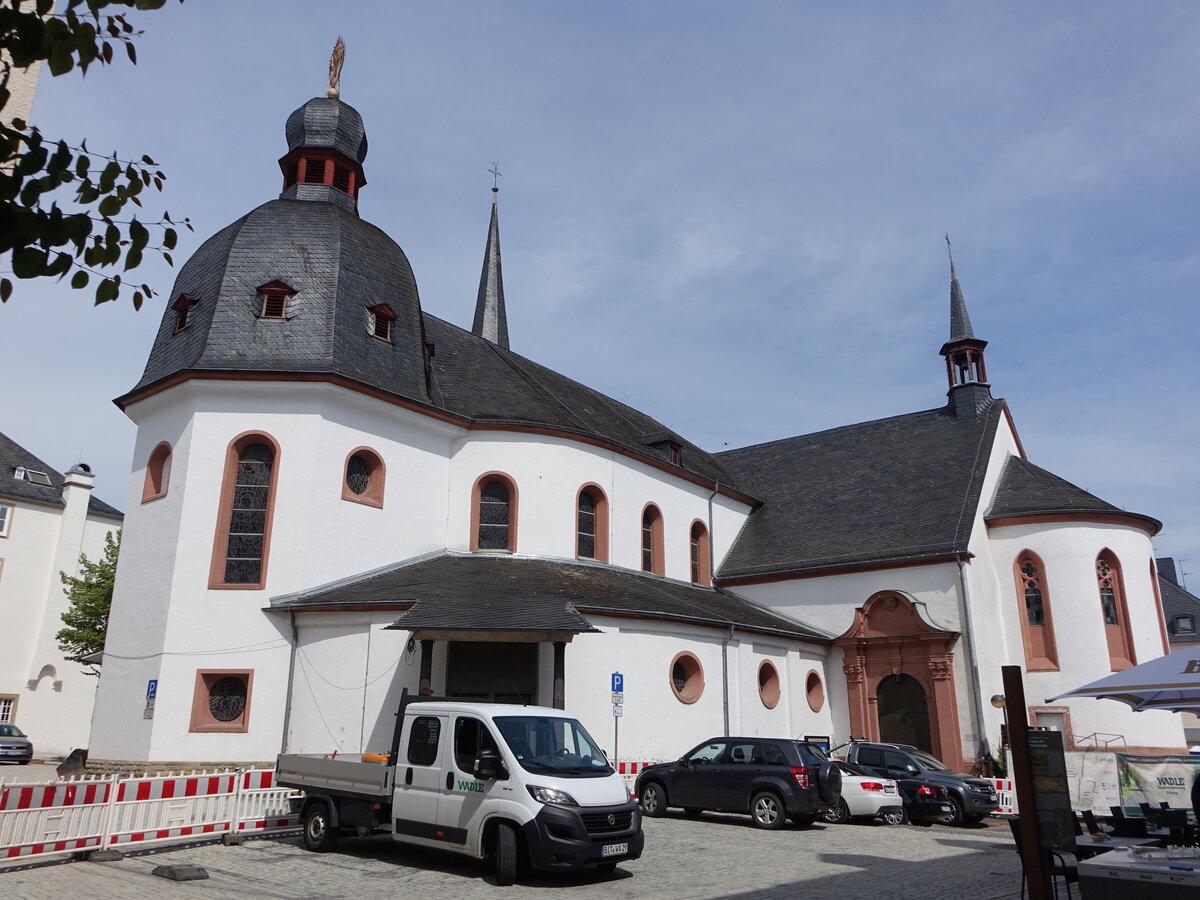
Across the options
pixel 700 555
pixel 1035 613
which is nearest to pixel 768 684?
pixel 700 555

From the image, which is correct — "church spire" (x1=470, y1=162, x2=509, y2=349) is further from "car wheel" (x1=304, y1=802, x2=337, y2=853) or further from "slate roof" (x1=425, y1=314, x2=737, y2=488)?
"car wheel" (x1=304, y1=802, x2=337, y2=853)

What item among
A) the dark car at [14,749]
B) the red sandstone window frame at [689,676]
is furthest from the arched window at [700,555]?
the dark car at [14,749]

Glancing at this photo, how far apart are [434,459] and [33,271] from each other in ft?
59.0

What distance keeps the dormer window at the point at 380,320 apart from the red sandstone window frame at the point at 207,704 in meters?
7.75

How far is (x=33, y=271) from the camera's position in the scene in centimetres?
365

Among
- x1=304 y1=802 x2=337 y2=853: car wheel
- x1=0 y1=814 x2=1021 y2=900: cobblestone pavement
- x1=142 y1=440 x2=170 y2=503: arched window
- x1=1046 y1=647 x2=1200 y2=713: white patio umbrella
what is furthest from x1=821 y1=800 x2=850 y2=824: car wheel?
x1=142 y1=440 x2=170 y2=503: arched window

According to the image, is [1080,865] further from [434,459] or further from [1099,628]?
[1099,628]

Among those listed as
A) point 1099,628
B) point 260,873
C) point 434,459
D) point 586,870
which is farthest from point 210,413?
point 1099,628

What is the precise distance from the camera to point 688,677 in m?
19.9

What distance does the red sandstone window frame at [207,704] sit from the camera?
17016mm

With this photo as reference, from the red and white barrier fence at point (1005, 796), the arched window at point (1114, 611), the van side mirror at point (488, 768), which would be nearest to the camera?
the van side mirror at point (488, 768)

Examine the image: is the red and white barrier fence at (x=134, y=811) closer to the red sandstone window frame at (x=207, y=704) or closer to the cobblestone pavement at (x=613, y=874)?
the cobblestone pavement at (x=613, y=874)

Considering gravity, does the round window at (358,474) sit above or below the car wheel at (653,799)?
above

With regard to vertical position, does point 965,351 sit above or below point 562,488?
above
